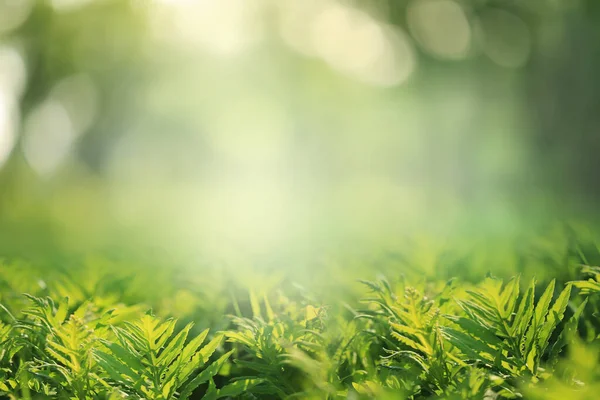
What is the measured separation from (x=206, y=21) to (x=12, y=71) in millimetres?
10734

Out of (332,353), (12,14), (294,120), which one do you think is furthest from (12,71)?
(332,353)

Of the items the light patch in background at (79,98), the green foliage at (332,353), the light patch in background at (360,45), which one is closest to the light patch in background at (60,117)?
the light patch in background at (79,98)

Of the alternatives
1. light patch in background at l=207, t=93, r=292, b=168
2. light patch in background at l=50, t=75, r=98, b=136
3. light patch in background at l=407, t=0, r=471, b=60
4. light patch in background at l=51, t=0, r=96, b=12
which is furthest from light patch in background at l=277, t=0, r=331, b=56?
light patch in background at l=50, t=75, r=98, b=136

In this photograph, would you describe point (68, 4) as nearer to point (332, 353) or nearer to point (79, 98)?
point (79, 98)

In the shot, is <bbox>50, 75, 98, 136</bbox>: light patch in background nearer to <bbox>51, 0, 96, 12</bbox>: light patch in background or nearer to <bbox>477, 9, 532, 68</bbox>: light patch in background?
<bbox>51, 0, 96, 12</bbox>: light patch in background

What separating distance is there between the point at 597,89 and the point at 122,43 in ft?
79.7

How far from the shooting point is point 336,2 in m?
22.5

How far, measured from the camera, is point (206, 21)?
102 ft

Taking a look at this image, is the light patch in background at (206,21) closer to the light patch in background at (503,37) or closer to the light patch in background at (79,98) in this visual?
the light patch in background at (79,98)

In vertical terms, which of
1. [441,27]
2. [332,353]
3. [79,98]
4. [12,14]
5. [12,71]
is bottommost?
[79,98]

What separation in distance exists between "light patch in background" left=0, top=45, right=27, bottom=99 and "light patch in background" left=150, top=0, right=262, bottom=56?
6.96 metres

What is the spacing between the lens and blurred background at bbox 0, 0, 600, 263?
909 centimetres

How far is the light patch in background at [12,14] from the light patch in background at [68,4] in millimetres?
1493

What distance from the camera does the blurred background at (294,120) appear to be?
9.09 metres
